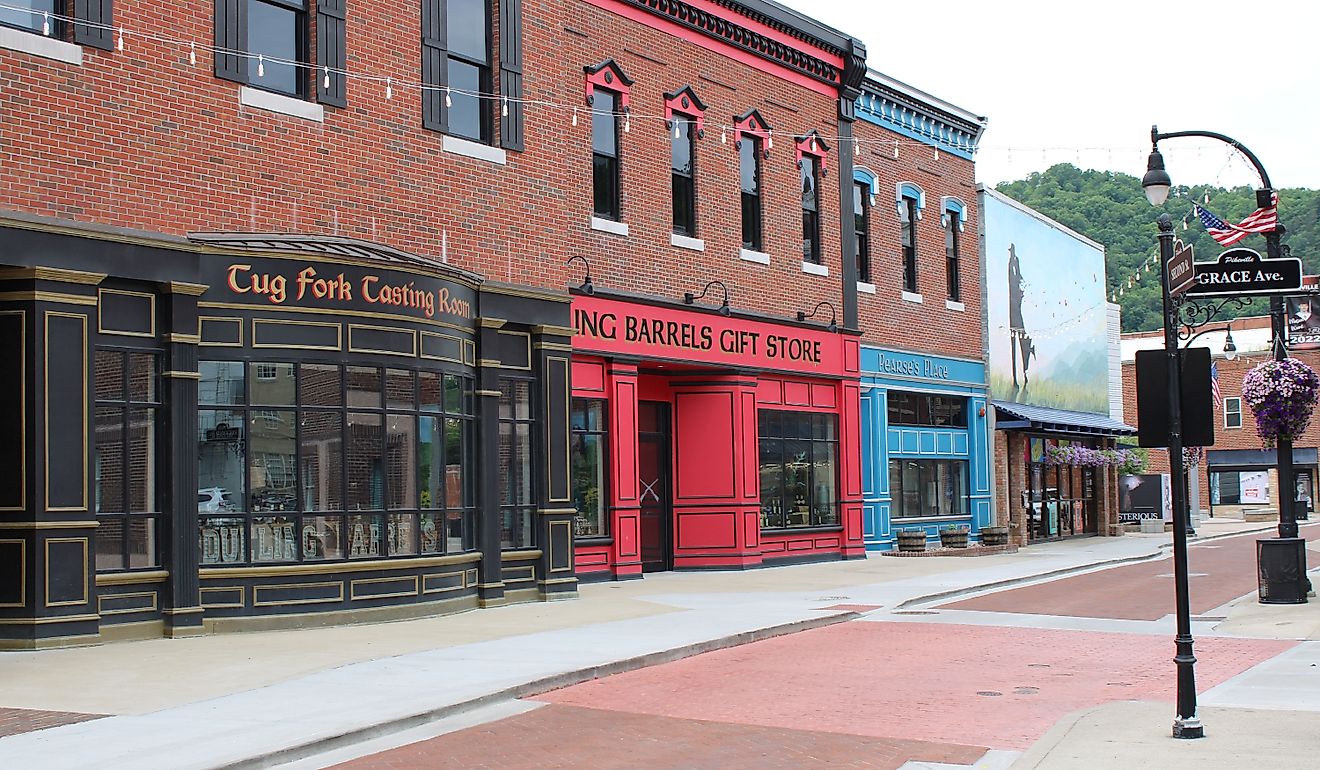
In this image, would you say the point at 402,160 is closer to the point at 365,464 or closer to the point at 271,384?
the point at 271,384

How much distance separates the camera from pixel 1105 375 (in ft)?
147

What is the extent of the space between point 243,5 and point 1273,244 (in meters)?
14.0

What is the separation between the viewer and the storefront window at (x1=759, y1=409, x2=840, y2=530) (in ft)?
90.1

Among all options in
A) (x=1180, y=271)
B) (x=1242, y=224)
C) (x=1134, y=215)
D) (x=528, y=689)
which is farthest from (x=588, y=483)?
(x=1134, y=215)

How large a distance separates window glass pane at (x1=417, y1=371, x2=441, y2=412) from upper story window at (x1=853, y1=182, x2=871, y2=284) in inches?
577

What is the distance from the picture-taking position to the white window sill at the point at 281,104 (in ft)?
55.4

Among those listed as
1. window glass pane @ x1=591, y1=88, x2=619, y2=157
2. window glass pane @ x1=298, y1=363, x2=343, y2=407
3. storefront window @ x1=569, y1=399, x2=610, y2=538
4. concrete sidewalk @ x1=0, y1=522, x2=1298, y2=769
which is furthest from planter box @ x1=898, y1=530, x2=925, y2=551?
window glass pane @ x1=298, y1=363, x2=343, y2=407

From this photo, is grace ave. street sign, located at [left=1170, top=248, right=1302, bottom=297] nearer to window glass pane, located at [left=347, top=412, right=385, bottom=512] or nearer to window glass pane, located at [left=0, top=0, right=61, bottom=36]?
window glass pane, located at [left=347, top=412, right=385, bottom=512]

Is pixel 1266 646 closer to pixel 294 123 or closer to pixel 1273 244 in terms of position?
pixel 1273 244

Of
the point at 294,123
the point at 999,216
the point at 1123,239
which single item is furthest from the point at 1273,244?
the point at 1123,239

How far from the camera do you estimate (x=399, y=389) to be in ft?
57.8

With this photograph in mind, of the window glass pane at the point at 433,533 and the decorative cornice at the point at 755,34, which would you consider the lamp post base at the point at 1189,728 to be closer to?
the window glass pane at the point at 433,533

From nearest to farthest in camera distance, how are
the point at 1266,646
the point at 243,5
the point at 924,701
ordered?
the point at 924,701, the point at 1266,646, the point at 243,5

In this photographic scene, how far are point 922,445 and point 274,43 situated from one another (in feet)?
64.0
